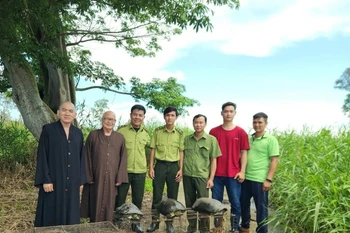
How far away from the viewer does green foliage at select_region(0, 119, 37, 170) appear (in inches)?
293

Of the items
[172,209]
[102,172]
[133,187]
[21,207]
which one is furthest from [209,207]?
[21,207]

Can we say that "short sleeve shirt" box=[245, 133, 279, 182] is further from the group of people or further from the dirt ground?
the dirt ground

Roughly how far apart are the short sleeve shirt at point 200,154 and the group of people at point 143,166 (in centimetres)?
1

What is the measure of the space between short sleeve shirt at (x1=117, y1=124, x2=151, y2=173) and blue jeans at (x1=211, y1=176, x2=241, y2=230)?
88 centimetres

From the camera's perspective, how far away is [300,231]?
4.38 m

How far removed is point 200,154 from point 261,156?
0.69 metres

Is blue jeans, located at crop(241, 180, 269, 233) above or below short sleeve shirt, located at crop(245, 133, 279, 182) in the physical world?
below

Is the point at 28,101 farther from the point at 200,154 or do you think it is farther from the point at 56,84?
the point at 200,154

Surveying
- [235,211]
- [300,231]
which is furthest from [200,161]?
[300,231]

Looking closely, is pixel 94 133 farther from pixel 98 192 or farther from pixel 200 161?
pixel 200 161

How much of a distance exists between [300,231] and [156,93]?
5157mm

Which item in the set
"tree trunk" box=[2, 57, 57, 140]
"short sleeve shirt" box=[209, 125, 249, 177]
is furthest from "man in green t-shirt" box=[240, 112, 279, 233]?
"tree trunk" box=[2, 57, 57, 140]

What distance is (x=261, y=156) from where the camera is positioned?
4.14m

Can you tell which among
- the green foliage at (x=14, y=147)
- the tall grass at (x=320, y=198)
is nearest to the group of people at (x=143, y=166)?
the tall grass at (x=320, y=198)
